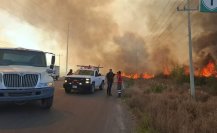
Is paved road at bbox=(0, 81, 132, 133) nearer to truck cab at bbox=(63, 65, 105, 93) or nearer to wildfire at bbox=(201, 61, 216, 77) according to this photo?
truck cab at bbox=(63, 65, 105, 93)

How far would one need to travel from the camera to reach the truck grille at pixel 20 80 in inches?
471

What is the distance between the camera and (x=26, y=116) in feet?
38.7

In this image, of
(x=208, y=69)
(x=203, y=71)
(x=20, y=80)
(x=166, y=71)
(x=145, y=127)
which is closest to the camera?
(x=145, y=127)

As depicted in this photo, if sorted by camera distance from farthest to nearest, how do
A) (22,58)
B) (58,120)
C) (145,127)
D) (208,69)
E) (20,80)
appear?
1. (208,69)
2. (22,58)
3. (20,80)
4. (58,120)
5. (145,127)

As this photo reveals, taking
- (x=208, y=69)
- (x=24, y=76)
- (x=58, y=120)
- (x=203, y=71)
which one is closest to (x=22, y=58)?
(x=24, y=76)

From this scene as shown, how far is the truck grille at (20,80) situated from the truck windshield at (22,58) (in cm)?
118

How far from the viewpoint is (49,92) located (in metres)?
13.1

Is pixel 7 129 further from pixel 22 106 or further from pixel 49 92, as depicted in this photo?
pixel 22 106

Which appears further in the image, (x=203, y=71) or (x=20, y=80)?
(x=203, y=71)

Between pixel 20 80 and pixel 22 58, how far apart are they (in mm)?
1652

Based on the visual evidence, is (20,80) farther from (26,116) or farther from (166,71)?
(166,71)

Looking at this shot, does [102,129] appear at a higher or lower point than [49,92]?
lower

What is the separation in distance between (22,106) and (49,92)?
1.74 m

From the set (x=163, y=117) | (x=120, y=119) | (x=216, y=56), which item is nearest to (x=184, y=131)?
(x=163, y=117)
